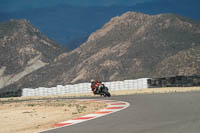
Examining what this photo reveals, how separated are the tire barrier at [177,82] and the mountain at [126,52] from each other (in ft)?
176

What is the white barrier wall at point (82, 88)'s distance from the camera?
3597 centimetres

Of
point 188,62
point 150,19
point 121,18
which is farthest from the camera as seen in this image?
point 121,18

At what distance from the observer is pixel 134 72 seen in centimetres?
10606

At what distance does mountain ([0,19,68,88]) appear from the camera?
13700 cm

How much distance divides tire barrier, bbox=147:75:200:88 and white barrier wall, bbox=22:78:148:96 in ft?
3.85

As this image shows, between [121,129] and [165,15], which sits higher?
[165,15]

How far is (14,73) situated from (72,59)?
72.4 ft

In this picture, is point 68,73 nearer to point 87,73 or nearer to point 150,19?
point 87,73

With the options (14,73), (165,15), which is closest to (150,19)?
(165,15)

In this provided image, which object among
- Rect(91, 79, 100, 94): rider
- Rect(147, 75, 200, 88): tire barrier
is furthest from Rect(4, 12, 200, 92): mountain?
Rect(91, 79, 100, 94): rider

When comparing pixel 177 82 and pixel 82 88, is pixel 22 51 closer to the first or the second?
pixel 82 88

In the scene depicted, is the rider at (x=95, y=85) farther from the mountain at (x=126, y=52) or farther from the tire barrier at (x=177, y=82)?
the mountain at (x=126, y=52)

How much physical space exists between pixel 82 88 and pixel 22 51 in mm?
111406

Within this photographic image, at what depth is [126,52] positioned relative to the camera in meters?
120
